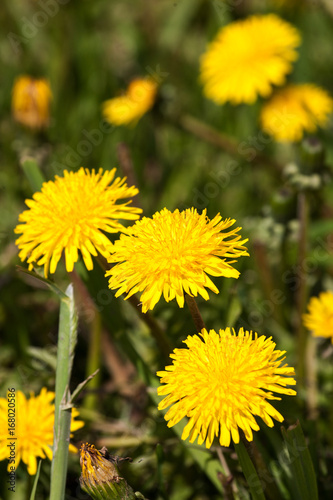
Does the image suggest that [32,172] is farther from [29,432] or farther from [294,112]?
[294,112]

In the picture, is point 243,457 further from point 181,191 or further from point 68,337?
point 181,191

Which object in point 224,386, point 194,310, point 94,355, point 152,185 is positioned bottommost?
Answer: point 224,386

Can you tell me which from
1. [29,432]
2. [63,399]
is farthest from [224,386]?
[29,432]

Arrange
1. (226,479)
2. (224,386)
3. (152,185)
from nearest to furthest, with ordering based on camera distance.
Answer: (224,386), (226,479), (152,185)

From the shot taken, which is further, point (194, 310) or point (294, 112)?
point (294, 112)

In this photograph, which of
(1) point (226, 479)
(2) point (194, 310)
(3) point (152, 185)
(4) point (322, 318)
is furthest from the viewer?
(3) point (152, 185)

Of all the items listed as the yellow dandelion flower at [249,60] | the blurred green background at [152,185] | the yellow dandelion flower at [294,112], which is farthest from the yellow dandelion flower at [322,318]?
the yellow dandelion flower at [249,60]
